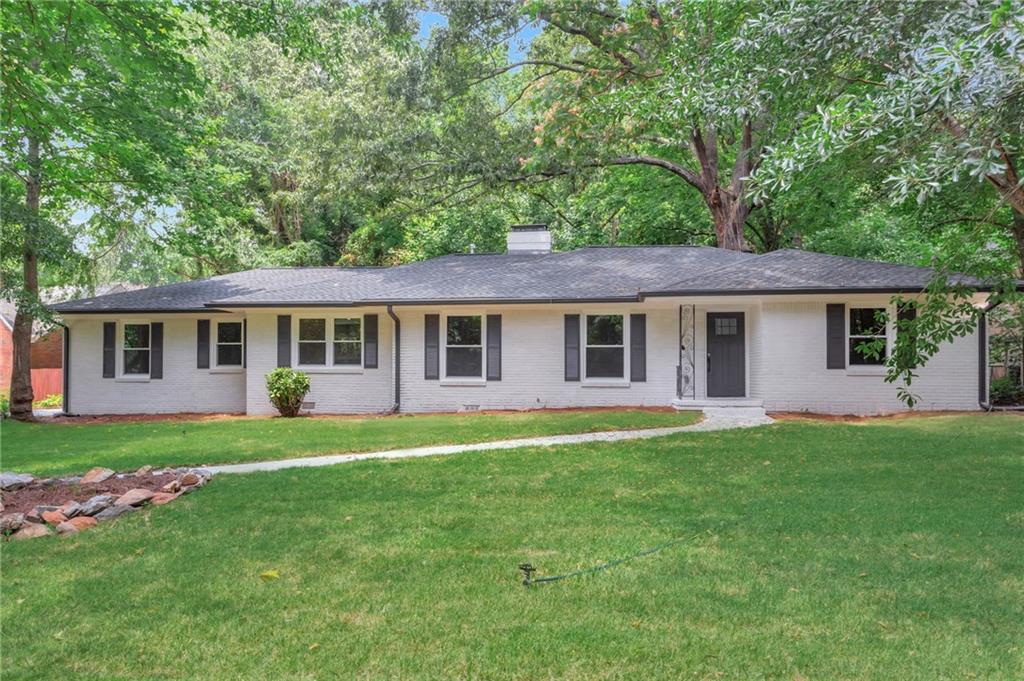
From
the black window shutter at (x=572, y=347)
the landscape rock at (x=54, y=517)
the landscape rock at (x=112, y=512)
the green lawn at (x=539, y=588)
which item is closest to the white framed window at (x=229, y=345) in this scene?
the black window shutter at (x=572, y=347)

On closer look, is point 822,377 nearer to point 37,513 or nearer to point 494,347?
point 494,347

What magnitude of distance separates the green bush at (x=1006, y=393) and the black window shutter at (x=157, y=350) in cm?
1953

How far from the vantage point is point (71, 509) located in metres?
6.04

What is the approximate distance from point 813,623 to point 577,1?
1754 cm

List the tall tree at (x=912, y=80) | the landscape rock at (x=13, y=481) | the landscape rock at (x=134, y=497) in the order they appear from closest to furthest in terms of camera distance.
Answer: the tall tree at (x=912, y=80) < the landscape rock at (x=134, y=497) < the landscape rock at (x=13, y=481)

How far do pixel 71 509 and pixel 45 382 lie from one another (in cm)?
2434

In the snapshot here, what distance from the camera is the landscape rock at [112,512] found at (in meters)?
6.04

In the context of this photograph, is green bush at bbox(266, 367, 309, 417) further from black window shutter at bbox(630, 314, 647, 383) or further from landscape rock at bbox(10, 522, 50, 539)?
landscape rock at bbox(10, 522, 50, 539)

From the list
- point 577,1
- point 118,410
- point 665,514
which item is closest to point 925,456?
point 665,514

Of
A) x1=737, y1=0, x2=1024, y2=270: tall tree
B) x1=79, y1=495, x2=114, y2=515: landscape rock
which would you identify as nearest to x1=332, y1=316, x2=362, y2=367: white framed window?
x1=79, y1=495, x2=114, y2=515: landscape rock

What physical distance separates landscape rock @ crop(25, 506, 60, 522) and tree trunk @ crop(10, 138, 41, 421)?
11.5 meters

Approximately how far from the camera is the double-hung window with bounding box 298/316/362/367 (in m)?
15.8

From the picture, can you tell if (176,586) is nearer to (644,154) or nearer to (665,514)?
(665,514)

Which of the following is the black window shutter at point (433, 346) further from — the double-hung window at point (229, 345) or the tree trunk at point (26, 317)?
the tree trunk at point (26, 317)
